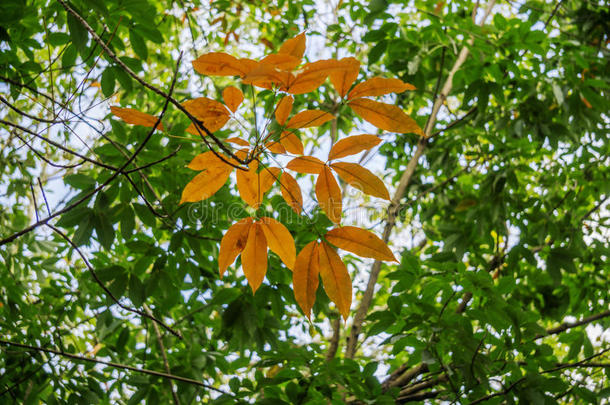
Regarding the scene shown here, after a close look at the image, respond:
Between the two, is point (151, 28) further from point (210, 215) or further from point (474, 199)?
point (474, 199)

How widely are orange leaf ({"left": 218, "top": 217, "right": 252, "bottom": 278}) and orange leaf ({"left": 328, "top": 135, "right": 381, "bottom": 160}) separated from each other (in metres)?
0.20

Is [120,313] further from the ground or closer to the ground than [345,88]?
further from the ground

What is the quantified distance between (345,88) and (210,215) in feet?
3.03

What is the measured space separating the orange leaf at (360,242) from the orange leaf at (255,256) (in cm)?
11

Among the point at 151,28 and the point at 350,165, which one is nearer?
the point at 350,165

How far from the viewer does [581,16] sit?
2.62 meters

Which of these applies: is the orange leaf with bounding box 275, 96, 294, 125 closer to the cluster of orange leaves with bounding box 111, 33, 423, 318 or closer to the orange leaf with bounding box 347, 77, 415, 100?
the cluster of orange leaves with bounding box 111, 33, 423, 318

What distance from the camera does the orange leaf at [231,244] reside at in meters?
0.71

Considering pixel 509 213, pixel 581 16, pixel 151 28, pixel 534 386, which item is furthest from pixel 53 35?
pixel 581 16

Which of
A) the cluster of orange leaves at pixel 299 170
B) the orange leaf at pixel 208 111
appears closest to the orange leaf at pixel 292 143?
the cluster of orange leaves at pixel 299 170

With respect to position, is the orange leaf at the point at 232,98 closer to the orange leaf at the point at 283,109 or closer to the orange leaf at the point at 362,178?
the orange leaf at the point at 283,109

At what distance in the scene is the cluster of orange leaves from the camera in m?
0.67

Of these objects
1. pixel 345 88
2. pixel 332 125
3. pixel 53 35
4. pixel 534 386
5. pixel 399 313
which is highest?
pixel 332 125

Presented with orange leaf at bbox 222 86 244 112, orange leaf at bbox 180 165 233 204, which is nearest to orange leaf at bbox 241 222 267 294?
orange leaf at bbox 180 165 233 204
